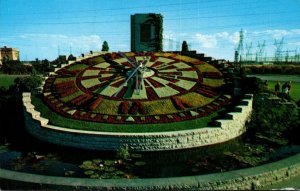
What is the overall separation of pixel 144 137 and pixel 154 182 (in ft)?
17.9

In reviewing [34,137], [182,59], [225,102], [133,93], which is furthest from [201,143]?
[182,59]

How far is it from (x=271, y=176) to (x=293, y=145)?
235 inches

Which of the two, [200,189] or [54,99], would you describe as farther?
[54,99]

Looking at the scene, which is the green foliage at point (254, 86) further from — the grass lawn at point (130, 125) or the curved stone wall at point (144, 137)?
the grass lawn at point (130, 125)

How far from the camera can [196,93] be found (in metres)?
20.7

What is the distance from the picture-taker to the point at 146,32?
37469 millimetres

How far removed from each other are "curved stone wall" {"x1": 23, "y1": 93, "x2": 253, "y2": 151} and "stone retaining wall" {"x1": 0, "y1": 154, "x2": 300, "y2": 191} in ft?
17.0

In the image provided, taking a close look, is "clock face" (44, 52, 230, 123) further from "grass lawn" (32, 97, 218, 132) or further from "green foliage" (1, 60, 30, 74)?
"green foliage" (1, 60, 30, 74)

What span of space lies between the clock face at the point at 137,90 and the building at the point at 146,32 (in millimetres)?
9261

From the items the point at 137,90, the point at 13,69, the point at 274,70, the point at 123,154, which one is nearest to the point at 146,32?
the point at 137,90

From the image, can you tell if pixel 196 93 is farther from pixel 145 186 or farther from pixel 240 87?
pixel 145 186

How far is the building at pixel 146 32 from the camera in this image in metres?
36.0

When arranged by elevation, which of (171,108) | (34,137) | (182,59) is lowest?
(34,137)

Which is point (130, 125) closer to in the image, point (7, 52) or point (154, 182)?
point (154, 182)
